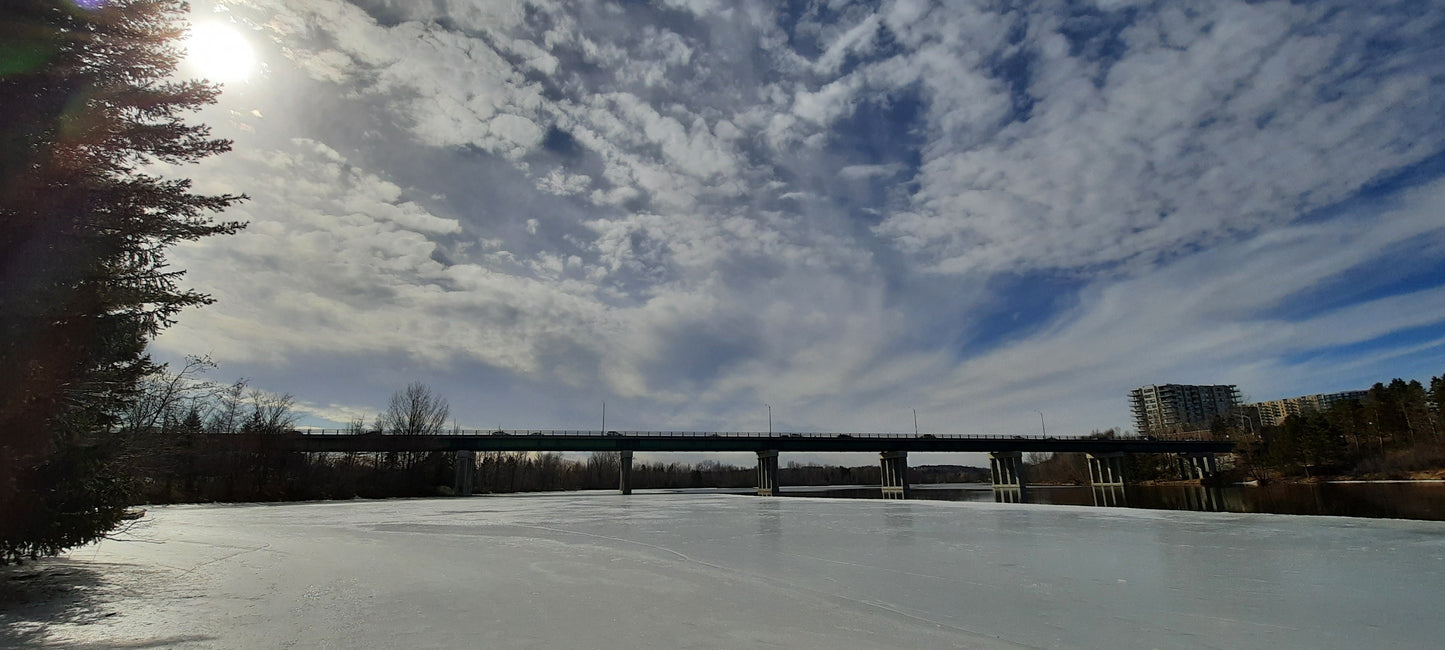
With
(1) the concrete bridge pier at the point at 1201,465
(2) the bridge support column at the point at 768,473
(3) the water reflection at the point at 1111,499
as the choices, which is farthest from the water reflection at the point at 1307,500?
(1) the concrete bridge pier at the point at 1201,465

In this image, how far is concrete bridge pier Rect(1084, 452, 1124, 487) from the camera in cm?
11344

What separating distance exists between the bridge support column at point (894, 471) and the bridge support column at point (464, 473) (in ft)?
203

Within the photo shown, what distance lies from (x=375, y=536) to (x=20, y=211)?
12703mm

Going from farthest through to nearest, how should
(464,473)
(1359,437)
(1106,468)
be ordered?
(1106,468)
(1359,437)
(464,473)

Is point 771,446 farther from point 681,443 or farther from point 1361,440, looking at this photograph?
point 1361,440

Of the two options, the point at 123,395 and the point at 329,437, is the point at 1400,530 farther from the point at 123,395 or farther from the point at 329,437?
the point at 329,437

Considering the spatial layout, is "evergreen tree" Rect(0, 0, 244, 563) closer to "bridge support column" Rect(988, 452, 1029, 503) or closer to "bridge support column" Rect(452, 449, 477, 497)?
"bridge support column" Rect(452, 449, 477, 497)

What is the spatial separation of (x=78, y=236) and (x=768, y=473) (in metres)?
88.2

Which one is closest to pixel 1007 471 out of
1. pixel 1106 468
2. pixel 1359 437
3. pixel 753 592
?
pixel 1106 468

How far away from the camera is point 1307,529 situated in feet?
58.6

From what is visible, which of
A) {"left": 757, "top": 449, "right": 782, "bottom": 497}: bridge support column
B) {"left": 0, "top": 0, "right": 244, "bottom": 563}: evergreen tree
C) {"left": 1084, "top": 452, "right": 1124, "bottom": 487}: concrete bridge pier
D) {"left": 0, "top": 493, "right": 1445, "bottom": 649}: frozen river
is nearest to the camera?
{"left": 0, "top": 493, "right": 1445, "bottom": 649}: frozen river

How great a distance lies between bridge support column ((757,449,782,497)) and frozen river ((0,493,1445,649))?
7576 cm

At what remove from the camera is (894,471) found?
98688 millimetres

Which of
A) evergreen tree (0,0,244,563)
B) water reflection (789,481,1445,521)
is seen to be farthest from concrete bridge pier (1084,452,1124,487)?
evergreen tree (0,0,244,563)
